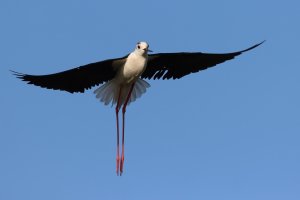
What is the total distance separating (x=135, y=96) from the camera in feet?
59.2

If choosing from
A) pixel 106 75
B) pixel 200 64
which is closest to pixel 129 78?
pixel 106 75

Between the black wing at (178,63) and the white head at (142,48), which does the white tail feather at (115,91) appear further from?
the white head at (142,48)

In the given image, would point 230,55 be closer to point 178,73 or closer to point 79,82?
point 178,73

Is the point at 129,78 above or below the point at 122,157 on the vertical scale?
above

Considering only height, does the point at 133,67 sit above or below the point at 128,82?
above

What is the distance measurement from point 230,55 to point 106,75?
2.38m

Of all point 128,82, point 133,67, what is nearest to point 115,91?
point 128,82

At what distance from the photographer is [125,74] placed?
17.1 metres

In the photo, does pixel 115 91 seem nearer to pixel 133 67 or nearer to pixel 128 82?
pixel 128 82

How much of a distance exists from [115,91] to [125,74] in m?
0.82

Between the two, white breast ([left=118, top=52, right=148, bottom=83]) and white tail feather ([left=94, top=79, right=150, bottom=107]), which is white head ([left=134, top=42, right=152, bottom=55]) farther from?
Answer: white tail feather ([left=94, top=79, right=150, bottom=107])

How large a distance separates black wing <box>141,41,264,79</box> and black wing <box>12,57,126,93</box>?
0.86 metres

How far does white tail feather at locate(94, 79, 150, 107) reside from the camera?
17.7 meters

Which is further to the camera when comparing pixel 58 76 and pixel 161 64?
pixel 161 64
